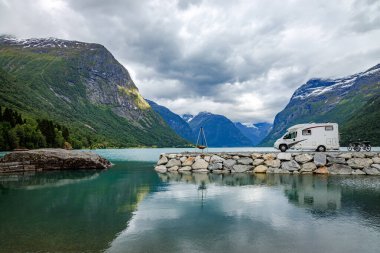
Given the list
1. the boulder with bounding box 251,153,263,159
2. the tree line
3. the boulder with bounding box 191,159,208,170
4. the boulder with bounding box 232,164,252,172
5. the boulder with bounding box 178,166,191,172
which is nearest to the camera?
the boulder with bounding box 232,164,252,172

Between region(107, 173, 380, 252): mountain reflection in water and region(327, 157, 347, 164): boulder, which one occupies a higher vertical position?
region(327, 157, 347, 164): boulder

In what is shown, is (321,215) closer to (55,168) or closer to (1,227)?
(1,227)

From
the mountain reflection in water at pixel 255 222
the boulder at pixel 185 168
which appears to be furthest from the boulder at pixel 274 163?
the mountain reflection in water at pixel 255 222

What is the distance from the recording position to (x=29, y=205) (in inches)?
685

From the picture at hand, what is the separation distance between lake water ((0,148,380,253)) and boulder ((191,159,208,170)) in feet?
49.7

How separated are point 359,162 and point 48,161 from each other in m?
41.1

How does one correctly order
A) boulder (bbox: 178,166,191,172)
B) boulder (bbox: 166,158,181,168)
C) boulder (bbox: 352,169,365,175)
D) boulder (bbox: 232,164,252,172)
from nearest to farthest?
boulder (bbox: 352,169,365,175) < boulder (bbox: 232,164,252,172) < boulder (bbox: 178,166,191,172) < boulder (bbox: 166,158,181,168)

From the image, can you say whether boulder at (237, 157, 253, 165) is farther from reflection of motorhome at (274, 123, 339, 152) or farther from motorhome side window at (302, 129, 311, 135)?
motorhome side window at (302, 129, 311, 135)

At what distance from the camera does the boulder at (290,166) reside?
3477cm

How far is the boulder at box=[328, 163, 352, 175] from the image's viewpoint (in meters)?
33.3

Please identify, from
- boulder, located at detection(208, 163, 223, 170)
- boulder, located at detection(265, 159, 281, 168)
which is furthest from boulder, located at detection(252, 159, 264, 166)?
boulder, located at detection(208, 163, 223, 170)

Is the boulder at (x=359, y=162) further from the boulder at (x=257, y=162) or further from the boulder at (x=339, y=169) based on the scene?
the boulder at (x=257, y=162)

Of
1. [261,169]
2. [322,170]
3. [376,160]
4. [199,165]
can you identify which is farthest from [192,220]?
[376,160]

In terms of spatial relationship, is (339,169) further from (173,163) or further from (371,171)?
(173,163)
